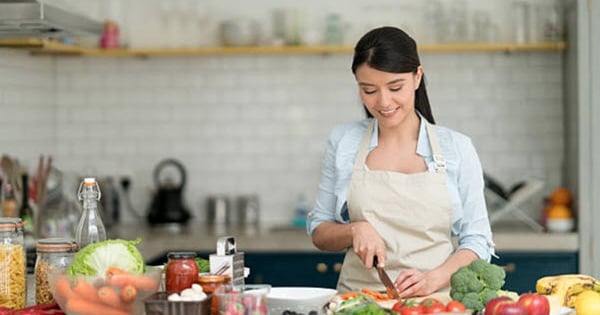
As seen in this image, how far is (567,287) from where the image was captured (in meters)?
2.88

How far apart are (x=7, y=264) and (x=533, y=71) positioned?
4173 mm

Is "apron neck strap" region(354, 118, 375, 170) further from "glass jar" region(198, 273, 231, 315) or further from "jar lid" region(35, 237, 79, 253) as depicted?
"jar lid" region(35, 237, 79, 253)

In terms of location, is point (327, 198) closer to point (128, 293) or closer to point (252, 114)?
point (128, 293)

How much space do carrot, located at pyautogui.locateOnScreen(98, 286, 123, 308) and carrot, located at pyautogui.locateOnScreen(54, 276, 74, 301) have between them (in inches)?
3.5

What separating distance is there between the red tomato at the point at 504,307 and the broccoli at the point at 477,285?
11cm

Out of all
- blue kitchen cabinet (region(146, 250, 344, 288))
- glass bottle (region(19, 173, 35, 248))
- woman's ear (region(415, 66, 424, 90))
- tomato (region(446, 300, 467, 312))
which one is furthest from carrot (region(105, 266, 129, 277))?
blue kitchen cabinet (region(146, 250, 344, 288))

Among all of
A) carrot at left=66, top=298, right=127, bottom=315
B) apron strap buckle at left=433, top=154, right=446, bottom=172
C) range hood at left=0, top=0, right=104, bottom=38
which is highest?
range hood at left=0, top=0, right=104, bottom=38

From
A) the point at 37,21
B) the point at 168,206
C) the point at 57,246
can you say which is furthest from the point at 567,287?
the point at 168,206

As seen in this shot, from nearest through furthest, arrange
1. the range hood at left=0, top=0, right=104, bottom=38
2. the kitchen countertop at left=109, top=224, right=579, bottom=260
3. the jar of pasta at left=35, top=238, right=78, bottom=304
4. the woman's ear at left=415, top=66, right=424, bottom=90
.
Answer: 1. the jar of pasta at left=35, top=238, right=78, bottom=304
2. the woman's ear at left=415, top=66, right=424, bottom=90
3. the range hood at left=0, top=0, right=104, bottom=38
4. the kitchen countertop at left=109, top=224, right=579, bottom=260

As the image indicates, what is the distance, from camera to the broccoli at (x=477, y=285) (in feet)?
8.90

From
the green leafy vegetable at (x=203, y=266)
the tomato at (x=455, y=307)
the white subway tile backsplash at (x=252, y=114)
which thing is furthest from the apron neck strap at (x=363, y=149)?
the white subway tile backsplash at (x=252, y=114)

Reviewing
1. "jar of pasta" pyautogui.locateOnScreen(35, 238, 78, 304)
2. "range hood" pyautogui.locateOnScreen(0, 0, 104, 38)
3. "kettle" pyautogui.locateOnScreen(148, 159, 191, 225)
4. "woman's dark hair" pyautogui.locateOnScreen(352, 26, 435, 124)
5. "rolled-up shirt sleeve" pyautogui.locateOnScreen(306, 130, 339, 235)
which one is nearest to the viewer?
"jar of pasta" pyautogui.locateOnScreen(35, 238, 78, 304)

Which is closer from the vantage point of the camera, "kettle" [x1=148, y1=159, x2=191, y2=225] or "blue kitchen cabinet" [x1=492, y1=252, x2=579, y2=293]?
"blue kitchen cabinet" [x1=492, y1=252, x2=579, y2=293]

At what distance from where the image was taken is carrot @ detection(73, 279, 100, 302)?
8.37 ft
